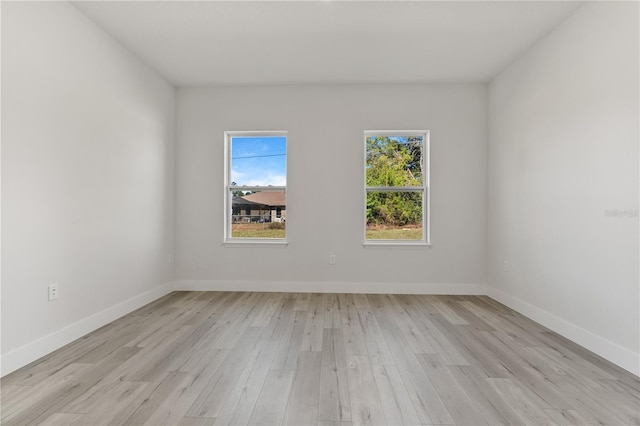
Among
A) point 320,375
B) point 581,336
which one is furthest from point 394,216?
point 320,375

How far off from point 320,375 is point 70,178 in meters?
2.45

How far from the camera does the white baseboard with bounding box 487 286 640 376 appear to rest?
215 cm

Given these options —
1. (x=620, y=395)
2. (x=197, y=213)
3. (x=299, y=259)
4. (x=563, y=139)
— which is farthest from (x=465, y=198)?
(x=197, y=213)

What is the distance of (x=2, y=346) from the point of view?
2016 mm

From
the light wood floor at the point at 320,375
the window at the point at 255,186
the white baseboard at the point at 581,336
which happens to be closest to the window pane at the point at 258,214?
the window at the point at 255,186

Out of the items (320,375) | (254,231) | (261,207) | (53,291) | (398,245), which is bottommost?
(320,375)

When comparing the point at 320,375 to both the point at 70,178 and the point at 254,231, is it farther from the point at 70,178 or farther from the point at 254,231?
the point at 254,231

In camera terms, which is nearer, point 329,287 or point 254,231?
point 329,287

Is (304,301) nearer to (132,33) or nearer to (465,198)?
(465,198)

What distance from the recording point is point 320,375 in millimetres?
2016

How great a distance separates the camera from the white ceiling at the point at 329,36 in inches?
103

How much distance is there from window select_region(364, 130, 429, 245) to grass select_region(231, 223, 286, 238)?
1.24 metres

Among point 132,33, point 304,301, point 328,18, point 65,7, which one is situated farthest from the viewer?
point 304,301

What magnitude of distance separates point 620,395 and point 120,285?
396cm
